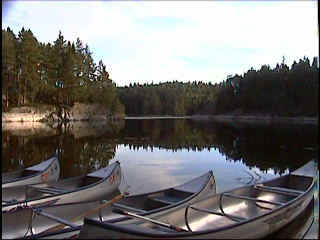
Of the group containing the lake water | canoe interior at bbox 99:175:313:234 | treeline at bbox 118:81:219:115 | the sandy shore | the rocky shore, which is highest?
treeline at bbox 118:81:219:115

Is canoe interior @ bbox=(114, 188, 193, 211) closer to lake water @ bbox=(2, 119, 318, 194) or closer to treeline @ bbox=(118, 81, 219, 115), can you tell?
lake water @ bbox=(2, 119, 318, 194)

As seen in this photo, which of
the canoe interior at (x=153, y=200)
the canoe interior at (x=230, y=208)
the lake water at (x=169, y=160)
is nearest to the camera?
the canoe interior at (x=230, y=208)

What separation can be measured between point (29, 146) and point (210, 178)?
19.3 meters

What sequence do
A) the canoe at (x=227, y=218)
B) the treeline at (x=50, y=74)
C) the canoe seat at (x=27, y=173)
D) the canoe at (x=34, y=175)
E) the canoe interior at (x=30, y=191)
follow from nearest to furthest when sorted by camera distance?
the canoe at (x=227, y=218), the canoe interior at (x=30, y=191), the canoe at (x=34, y=175), the canoe seat at (x=27, y=173), the treeline at (x=50, y=74)

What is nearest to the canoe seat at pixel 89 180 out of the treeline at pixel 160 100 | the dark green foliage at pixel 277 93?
the dark green foliage at pixel 277 93

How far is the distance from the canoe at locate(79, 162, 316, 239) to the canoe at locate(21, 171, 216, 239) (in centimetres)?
36

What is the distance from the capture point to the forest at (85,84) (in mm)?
54375

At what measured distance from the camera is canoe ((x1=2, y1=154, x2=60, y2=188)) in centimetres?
1136

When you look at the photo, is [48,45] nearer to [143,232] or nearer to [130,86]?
[143,232]

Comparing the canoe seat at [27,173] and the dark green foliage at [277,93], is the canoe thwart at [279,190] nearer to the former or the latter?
the canoe seat at [27,173]

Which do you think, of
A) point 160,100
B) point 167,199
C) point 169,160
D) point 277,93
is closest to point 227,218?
point 167,199

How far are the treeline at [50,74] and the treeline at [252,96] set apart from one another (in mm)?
33275

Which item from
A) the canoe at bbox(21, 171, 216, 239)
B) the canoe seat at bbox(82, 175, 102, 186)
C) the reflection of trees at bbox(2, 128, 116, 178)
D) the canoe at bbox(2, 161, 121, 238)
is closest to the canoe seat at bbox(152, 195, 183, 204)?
the canoe at bbox(21, 171, 216, 239)

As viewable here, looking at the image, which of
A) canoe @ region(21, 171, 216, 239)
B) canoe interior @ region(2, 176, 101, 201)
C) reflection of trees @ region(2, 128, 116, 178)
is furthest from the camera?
reflection of trees @ region(2, 128, 116, 178)
